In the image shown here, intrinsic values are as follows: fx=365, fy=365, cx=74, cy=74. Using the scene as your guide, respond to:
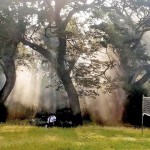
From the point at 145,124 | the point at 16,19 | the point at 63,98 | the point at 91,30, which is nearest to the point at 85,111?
the point at 63,98

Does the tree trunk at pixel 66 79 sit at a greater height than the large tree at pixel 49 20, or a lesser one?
lesser

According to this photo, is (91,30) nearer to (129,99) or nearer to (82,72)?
(82,72)

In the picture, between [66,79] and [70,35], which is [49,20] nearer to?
[70,35]

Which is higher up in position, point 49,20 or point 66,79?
point 49,20

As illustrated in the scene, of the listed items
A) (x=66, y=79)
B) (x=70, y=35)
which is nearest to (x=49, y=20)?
(x=70, y=35)

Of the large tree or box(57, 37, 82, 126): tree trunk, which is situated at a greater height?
the large tree

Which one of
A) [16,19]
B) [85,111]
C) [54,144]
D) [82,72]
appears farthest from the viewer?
[85,111]

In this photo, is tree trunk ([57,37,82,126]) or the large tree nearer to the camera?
the large tree

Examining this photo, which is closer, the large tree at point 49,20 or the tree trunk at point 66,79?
the large tree at point 49,20

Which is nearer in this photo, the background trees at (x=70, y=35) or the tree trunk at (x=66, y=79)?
the background trees at (x=70, y=35)

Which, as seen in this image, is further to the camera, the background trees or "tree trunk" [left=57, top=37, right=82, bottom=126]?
"tree trunk" [left=57, top=37, right=82, bottom=126]

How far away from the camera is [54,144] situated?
1534 centimetres

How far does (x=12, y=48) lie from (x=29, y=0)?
3.72 metres

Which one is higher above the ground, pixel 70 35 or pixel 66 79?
pixel 70 35
